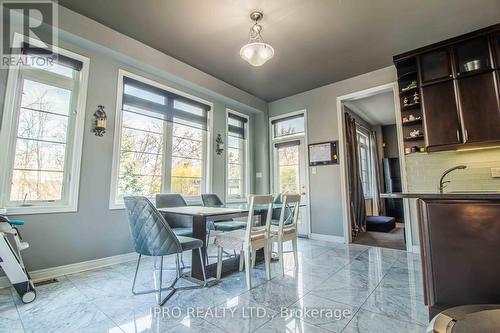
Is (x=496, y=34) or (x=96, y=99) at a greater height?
(x=496, y=34)

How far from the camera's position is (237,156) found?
5.21 meters

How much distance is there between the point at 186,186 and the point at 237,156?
1507mm

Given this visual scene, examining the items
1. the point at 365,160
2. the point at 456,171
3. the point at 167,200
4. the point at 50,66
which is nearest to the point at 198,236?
the point at 167,200

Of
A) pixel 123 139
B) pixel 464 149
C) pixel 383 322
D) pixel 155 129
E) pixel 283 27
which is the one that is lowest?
pixel 383 322

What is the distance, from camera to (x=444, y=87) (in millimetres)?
3078

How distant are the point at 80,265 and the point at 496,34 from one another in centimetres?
565

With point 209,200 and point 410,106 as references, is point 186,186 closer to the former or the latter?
point 209,200

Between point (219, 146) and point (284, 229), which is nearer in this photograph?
point (284, 229)

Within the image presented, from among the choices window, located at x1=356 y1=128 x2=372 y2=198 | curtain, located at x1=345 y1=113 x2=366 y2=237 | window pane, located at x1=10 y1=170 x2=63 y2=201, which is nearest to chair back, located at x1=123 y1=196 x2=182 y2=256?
window pane, located at x1=10 y1=170 x2=63 y2=201

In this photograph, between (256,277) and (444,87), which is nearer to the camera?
(256,277)

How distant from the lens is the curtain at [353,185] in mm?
4727

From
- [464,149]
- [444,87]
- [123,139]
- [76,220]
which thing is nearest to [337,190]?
[464,149]

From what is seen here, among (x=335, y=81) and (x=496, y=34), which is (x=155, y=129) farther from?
(x=496, y=34)
